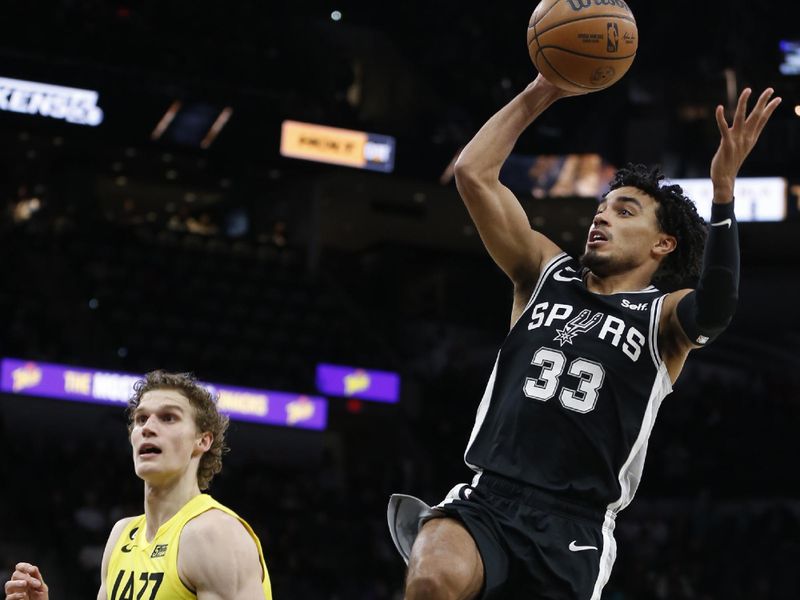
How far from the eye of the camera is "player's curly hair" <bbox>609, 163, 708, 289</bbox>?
4.67 metres

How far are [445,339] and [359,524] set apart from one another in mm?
8484

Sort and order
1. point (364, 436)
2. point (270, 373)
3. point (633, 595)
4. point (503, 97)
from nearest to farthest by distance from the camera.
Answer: point (633, 595) < point (270, 373) < point (364, 436) < point (503, 97)

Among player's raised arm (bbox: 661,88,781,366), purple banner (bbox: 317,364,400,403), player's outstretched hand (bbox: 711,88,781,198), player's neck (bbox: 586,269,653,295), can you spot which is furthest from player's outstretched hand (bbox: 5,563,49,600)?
purple banner (bbox: 317,364,400,403)

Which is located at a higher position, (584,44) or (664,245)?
(584,44)

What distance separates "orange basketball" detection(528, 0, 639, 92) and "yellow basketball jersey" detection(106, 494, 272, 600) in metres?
1.95

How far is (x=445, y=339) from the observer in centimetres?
2394

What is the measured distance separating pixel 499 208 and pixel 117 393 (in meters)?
13.1

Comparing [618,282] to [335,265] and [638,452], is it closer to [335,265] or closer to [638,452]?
[638,452]

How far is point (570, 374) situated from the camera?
4.27 meters

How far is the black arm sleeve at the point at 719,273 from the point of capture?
4.03 metres

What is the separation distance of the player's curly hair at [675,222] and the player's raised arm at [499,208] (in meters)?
0.37

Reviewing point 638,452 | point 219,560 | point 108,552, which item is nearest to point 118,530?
point 108,552

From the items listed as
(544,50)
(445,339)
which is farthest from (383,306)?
(544,50)

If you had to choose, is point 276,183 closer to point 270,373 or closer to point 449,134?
point 449,134
